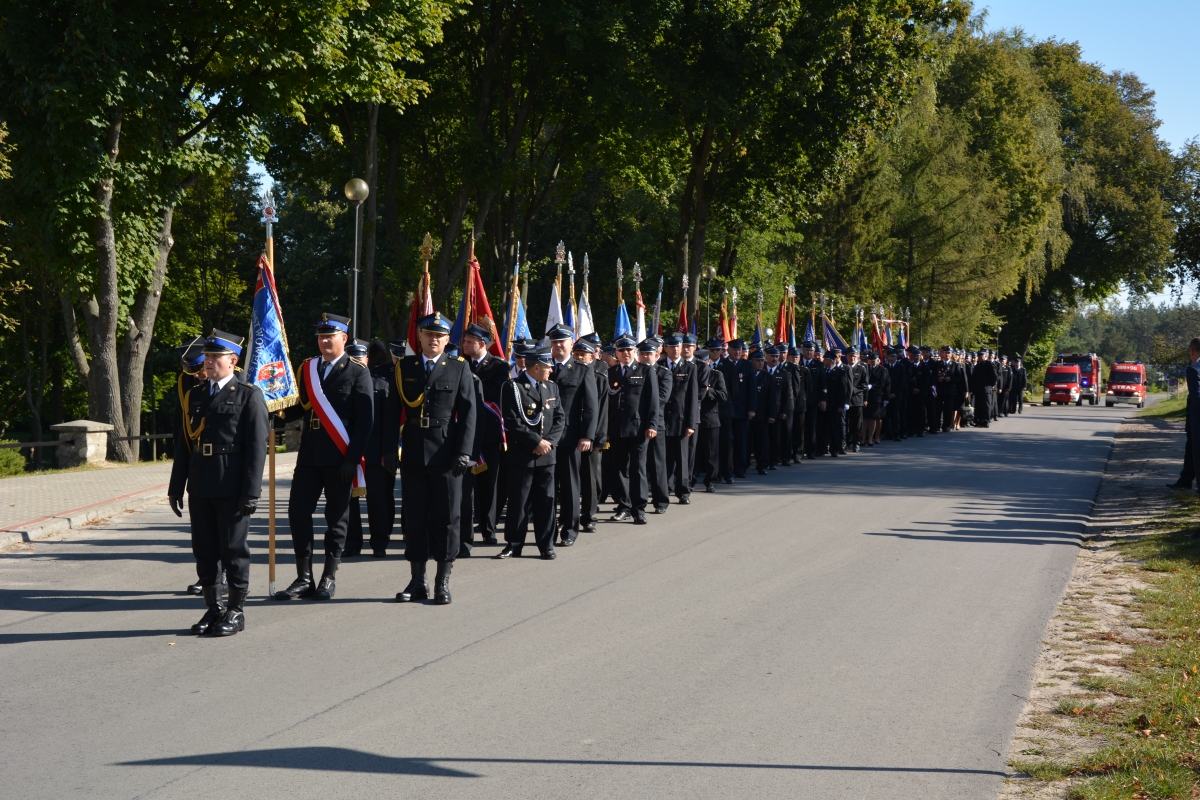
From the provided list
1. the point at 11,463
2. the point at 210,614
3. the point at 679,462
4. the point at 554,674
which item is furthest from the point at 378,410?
the point at 11,463

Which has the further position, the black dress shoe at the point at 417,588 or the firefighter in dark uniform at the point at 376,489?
the firefighter in dark uniform at the point at 376,489

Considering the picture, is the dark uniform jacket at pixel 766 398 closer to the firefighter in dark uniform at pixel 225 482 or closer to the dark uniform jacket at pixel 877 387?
the dark uniform jacket at pixel 877 387

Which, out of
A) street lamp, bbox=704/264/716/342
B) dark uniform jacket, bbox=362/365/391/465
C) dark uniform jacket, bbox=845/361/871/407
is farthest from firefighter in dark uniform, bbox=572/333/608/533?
street lamp, bbox=704/264/716/342

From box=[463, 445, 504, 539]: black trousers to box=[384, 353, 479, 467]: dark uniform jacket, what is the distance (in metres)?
2.82

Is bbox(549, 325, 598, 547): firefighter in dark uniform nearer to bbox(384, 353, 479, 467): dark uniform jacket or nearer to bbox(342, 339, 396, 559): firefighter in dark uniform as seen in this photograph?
bbox(342, 339, 396, 559): firefighter in dark uniform

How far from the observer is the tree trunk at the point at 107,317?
1962 cm

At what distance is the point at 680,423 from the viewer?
14.6 m

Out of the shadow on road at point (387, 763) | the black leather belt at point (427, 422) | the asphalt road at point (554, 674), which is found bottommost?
the shadow on road at point (387, 763)

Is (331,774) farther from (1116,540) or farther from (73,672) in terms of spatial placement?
(1116,540)

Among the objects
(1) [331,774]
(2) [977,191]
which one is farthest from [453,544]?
(2) [977,191]

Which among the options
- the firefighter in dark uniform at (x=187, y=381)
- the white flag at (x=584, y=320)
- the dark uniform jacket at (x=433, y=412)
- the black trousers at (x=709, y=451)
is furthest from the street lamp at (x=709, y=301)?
the dark uniform jacket at (x=433, y=412)

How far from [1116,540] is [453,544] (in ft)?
23.9

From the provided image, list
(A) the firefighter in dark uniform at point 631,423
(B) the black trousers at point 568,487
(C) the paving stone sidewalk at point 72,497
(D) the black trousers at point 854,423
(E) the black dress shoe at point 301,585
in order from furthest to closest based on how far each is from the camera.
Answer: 1. (D) the black trousers at point 854,423
2. (A) the firefighter in dark uniform at point 631,423
3. (C) the paving stone sidewalk at point 72,497
4. (B) the black trousers at point 568,487
5. (E) the black dress shoe at point 301,585

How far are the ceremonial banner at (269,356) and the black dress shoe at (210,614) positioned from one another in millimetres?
2324
